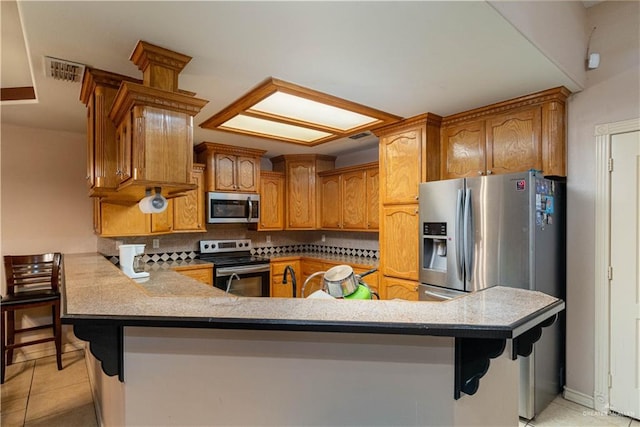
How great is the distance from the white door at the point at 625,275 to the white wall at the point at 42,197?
16.3ft

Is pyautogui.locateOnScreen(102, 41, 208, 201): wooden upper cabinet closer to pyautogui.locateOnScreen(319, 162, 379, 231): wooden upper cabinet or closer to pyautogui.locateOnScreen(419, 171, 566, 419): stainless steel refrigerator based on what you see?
pyautogui.locateOnScreen(419, 171, 566, 419): stainless steel refrigerator

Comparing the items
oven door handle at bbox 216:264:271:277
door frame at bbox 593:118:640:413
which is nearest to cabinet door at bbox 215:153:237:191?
oven door handle at bbox 216:264:271:277

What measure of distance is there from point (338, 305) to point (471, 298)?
0.51 m

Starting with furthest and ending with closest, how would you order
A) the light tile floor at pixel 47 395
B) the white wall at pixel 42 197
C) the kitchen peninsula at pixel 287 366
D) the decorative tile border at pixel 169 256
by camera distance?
the decorative tile border at pixel 169 256
the white wall at pixel 42 197
the light tile floor at pixel 47 395
the kitchen peninsula at pixel 287 366

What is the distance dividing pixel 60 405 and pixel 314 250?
3.67m

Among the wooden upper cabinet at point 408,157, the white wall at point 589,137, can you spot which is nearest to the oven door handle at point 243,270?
the wooden upper cabinet at point 408,157

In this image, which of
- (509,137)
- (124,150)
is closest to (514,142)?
(509,137)

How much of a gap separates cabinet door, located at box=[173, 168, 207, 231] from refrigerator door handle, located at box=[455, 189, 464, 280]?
2993 mm

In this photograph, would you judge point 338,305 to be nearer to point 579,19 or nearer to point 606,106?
point 606,106

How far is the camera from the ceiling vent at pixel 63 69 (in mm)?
1943

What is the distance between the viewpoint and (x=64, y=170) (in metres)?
3.68

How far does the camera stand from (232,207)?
441cm

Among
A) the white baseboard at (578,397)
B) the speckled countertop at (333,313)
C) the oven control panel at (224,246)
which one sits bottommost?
the white baseboard at (578,397)

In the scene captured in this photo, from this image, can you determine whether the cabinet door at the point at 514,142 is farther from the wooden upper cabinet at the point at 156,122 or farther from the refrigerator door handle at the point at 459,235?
the wooden upper cabinet at the point at 156,122
